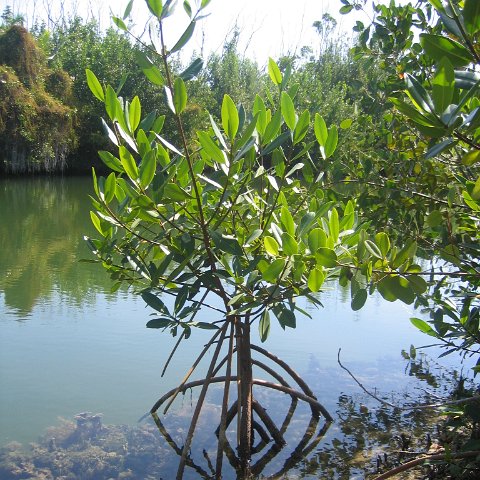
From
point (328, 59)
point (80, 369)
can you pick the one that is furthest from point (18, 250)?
point (328, 59)

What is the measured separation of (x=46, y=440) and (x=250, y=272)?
4.88ft

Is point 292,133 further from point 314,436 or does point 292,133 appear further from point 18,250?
point 18,250

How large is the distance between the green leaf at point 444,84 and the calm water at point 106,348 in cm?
249

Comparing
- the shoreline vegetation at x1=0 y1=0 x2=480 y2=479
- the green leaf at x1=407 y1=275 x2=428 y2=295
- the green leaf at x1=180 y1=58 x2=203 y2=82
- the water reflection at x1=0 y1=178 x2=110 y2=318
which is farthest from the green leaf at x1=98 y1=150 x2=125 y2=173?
the water reflection at x1=0 y1=178 x2=110 y2=318

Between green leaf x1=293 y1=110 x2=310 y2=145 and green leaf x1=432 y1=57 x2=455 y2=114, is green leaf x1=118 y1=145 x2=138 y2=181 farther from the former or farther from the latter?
green leaf x1=432 y1=57 x2=455 y2=114

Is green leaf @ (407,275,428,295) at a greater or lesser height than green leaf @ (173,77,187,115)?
lesser

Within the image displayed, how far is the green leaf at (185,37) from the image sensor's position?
176cm

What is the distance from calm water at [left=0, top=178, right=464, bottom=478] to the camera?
11.5 ft

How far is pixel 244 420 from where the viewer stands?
2.89m

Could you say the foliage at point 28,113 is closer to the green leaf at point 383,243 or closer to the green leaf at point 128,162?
the green leaf at point 128,162

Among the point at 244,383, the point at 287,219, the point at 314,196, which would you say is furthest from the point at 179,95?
the point at 244,383

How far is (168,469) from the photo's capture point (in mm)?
2938

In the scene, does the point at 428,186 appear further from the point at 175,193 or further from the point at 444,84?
the point at 444,84

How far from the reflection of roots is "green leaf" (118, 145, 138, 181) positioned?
0.82 metres
